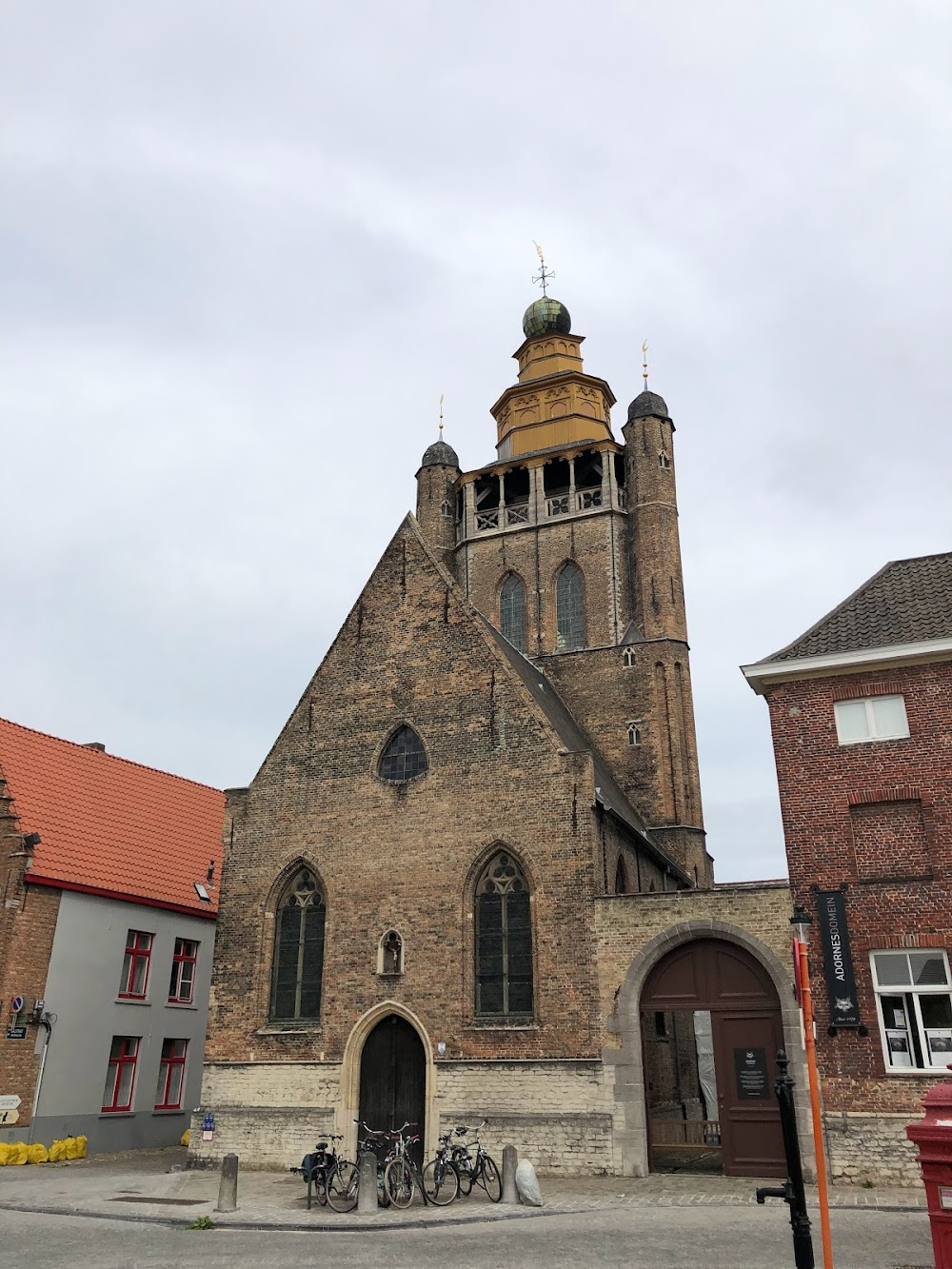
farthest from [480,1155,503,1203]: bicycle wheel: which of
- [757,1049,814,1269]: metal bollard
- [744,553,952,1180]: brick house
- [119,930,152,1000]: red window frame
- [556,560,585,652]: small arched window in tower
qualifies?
[556,560,585,652]: small arched window in tower

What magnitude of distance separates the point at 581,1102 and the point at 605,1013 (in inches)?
57.2

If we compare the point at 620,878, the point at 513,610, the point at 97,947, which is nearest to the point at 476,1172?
the point at 620,878

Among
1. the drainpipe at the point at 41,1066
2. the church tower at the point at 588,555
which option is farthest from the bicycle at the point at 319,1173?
the church tower at the point at 588,555

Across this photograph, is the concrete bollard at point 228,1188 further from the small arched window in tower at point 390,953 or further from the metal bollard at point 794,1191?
the metal bollard at point 794,1191

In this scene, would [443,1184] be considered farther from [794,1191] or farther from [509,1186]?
[794,1191]

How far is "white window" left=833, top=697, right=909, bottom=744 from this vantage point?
17266 millimetres

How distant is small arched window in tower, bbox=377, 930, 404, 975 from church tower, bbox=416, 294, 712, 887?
35.7 feet

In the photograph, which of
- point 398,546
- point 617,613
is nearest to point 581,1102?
point 398,546

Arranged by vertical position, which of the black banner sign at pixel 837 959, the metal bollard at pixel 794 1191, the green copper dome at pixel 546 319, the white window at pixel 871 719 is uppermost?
the green copper dome at pixel 546 319

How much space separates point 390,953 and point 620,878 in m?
5.12

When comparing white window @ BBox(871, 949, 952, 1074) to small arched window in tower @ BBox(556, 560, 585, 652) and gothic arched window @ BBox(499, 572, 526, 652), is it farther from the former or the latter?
gothic arched window @ BBox(499, 572, 526, 652)

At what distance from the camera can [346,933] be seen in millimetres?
19859

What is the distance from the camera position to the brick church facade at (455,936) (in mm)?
17109

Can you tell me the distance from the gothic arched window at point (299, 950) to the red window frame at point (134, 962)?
594 centimetres
